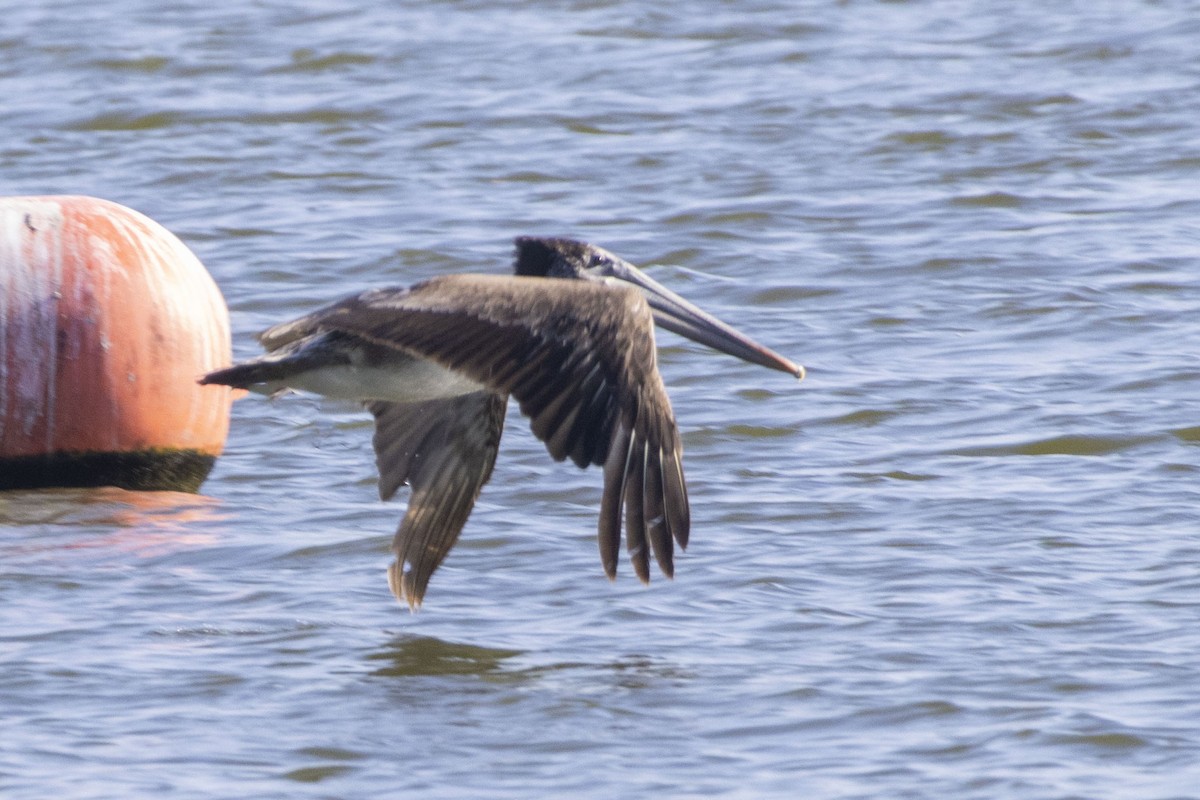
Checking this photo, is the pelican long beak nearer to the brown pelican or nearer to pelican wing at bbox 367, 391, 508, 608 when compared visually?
the brown pelican

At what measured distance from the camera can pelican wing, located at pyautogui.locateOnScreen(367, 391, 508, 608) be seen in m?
6.73

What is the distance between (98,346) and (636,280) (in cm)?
182

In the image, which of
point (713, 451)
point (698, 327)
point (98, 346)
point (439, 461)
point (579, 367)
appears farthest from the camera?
point (713, 451)

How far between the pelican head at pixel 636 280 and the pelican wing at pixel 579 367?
0.82 meters

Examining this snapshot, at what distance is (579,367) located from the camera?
19.1 ft

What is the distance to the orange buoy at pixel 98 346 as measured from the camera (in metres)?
7.34

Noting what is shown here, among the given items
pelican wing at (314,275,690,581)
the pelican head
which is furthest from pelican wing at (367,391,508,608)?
pelican wing at (314,275,690,581)

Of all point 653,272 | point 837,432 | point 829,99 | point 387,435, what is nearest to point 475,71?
point 829,99

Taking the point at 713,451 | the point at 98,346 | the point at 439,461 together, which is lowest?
the point at 713,451

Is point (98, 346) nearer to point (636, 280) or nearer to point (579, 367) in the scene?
point (636, 280)

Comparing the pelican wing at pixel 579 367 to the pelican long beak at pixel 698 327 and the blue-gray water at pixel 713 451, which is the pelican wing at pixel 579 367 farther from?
the pelican long beak at pixel 698 327

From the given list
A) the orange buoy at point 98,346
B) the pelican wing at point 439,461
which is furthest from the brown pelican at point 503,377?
the orange buoy at point 98,346

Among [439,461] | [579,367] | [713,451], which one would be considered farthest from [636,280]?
[579,367]

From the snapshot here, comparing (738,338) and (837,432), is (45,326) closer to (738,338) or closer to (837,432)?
(738,338)
